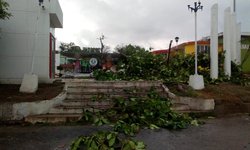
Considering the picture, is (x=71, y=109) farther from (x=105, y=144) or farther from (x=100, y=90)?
(x=105, y=144)

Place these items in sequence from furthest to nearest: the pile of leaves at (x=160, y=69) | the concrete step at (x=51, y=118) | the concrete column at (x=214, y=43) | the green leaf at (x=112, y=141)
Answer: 1. the pile of leaves at (x=160, y=69)
2. the concrete column at (x=214, y=43)
3. the concrete step at (x=51, y=118)
4. the green leaf at (x=112, y=141)

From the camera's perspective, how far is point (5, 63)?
45.9ft

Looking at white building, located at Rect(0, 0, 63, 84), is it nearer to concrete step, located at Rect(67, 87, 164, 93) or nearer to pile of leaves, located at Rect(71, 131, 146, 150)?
concrete step, located at Rect(67, 87, 164, 93)

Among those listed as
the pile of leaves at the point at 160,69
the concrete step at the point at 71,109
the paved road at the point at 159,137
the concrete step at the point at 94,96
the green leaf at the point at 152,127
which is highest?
the pile of leaves at the point at 160,69

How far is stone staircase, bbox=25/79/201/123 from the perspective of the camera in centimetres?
1009

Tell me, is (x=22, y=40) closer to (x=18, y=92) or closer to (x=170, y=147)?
(x=18, y=92)

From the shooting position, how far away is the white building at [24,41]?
1398cm

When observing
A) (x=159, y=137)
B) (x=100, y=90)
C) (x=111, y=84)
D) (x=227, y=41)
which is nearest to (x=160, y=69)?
(x=227, y=41)

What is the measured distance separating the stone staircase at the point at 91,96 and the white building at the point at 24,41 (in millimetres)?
2524

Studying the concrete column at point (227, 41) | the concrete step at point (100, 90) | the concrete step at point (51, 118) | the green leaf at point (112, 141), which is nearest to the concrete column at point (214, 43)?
the concrete column at point (227, 41)

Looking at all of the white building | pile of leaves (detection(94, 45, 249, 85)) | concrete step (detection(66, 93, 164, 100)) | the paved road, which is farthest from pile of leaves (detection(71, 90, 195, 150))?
pile of leaves (detection(94, 45, 249, 85))

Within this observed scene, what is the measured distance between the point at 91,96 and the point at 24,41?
14.1ft

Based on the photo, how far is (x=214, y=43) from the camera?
15.8 meters

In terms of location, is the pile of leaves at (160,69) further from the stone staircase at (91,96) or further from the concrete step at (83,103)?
the concrete step at (83,103)
